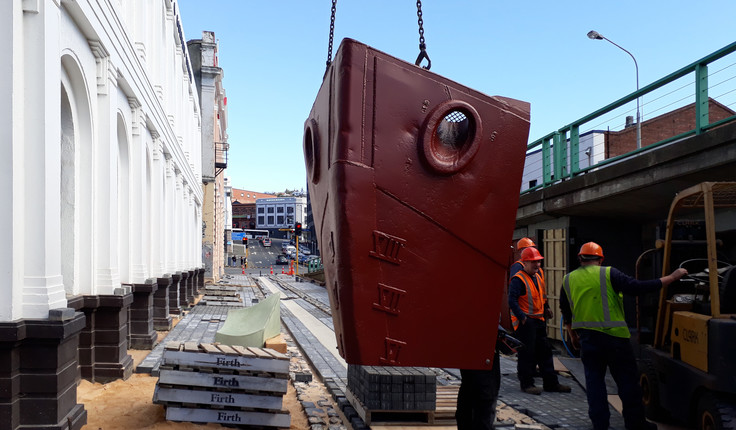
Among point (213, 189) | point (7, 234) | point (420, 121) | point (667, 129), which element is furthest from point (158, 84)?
point (213, 189)

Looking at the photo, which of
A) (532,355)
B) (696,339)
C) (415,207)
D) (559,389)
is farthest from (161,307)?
(415,207)

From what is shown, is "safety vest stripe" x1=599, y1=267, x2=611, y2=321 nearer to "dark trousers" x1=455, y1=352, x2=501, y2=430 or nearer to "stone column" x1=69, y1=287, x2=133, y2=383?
"dark trousers" x1=455, y1=352, x2=501, y2=430

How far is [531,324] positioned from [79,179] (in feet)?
20.8

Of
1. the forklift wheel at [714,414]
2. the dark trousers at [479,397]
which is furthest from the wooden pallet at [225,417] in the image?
the forklift wheel at [714,414]

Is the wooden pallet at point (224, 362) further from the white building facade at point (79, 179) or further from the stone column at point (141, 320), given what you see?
the stone column at point (141, 320)

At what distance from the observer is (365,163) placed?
2965mm

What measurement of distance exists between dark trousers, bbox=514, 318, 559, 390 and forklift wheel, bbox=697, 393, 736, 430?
9.94ft

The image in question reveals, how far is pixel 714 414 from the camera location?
516 cm

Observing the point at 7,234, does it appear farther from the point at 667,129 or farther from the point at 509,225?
the point at 667,129

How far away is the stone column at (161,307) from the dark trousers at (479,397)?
35.3ft

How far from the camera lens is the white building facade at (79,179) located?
5.53 m

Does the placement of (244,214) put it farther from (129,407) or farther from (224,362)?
(224,362)

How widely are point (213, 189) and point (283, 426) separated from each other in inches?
1268

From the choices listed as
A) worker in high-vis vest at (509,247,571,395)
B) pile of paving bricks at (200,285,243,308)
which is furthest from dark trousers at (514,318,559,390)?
pile of paving bricks at (200,285,243,308)
